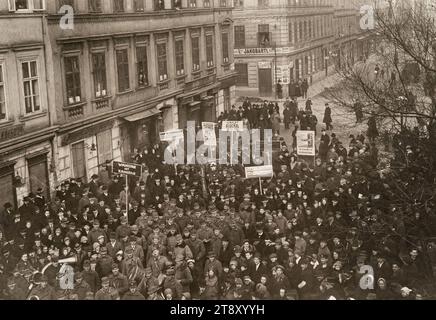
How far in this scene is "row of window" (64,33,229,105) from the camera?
23.1 metres

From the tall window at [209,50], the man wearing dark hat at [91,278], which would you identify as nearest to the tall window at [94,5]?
the tall window at [209,50]

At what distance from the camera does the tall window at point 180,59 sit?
32125 millimetres

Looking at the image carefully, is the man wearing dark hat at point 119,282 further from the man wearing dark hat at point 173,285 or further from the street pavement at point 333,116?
the street pavement at point 333,116

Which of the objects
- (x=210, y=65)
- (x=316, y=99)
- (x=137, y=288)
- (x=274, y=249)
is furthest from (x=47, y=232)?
(x=316, y=99)

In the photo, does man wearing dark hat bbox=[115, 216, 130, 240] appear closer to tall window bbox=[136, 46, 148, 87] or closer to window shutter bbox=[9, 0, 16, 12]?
window shutter bbox=[9, 0, 16, 12]

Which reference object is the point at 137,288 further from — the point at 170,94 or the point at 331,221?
the point at 170,94

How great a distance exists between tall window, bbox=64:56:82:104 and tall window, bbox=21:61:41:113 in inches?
69.1

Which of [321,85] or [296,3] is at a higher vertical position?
[296,3]

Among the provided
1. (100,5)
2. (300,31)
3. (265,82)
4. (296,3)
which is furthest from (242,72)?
(100,5)

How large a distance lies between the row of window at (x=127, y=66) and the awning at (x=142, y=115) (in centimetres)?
121

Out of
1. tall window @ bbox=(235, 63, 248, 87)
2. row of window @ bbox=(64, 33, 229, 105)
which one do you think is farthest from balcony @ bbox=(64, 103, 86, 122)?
tall window @ bbox=(235, 63, 248, 87)

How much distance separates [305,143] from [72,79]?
9219 millimetres

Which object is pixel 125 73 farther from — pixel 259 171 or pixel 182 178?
pixel 259 171

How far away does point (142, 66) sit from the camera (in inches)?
1117
